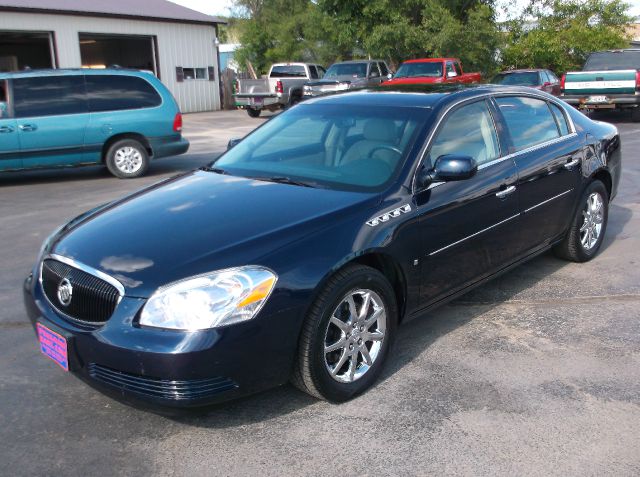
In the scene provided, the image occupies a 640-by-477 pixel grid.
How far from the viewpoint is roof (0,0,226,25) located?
21.8 metres

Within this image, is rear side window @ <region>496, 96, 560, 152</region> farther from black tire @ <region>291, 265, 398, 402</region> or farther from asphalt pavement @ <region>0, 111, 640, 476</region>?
black tire @ <region>291, 265, 398, 402</region>

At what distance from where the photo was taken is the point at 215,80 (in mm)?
28578

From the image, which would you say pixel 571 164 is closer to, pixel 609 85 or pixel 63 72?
pixel 63 72

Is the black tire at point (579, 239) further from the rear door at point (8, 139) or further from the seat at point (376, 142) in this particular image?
the rear door at point (8, 139)

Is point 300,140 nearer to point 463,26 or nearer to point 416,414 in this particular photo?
point 416,414

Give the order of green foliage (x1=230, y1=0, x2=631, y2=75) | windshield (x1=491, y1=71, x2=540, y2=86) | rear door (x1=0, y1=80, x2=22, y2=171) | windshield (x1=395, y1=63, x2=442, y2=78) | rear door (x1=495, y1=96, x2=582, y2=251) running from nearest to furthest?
rear door (x1=495, y1=96, x2=582, y2=251), rear door (x1=0, y1=80, x2=22, y2=171), windshield (x1=491, y1=71, x2=540, y2=86), windshield (x1=395, y1=63, x2=442, y2=78), green foliage (x1=230, y1=0, x2=631, y2=75)

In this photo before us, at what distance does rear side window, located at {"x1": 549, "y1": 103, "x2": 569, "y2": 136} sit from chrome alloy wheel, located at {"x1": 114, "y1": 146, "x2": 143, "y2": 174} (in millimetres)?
7514

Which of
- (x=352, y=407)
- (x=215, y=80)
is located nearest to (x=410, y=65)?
(x=215, y=80)

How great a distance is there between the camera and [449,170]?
Answer: 153 inches

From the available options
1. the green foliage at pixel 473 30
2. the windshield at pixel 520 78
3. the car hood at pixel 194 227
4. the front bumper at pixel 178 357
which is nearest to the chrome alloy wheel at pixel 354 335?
the front bumper at pixel 178 357

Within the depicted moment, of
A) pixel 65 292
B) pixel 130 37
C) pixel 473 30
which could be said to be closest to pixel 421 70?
pixel 473 30

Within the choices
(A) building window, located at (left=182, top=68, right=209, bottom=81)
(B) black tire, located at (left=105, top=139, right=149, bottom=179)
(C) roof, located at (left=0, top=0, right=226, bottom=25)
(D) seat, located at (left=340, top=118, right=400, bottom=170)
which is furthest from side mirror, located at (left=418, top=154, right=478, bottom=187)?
(A) building window, located at (left=182, top=68, right=209, bottom=81)

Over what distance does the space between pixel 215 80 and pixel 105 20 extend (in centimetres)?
573

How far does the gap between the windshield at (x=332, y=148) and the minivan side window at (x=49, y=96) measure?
262 inches
